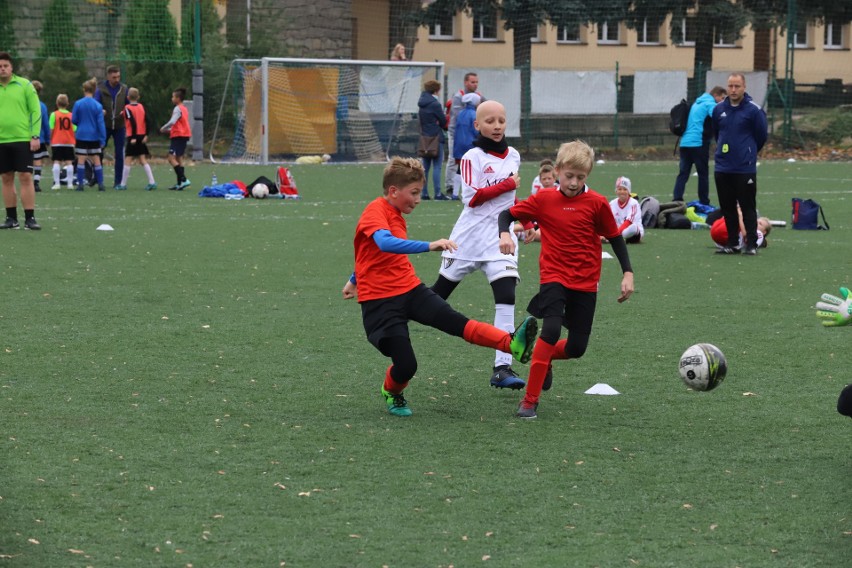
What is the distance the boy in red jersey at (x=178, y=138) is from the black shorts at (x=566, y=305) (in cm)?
1789

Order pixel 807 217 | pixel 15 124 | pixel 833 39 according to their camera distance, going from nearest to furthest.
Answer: pixel 15 124
pixel 807 217
pixel 833 39

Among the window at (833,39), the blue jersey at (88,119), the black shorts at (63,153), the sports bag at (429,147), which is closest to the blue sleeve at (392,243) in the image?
the sports bag at (429,147)

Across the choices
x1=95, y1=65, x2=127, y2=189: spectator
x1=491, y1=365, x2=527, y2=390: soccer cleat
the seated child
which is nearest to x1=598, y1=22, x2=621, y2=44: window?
x1=95, y1=65, x2=127, y2=189: spectator

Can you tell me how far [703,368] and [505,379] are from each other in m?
1.28

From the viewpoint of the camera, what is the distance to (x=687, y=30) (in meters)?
44.2

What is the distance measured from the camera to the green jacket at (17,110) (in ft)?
50.2

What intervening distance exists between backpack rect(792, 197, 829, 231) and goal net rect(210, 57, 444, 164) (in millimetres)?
16349

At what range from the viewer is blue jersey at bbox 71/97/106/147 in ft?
76.5

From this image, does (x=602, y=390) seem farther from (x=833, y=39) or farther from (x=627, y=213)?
(x=833, y=39)

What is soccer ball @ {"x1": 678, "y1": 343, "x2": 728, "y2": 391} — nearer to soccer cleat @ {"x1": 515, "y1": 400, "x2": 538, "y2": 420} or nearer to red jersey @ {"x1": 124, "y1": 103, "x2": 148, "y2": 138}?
soccer cleat @ {"x1": 515, "y1": 400, "x2": 538, "y2": 420}

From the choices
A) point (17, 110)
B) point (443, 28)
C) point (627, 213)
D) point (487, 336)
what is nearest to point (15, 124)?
point (17, 110)

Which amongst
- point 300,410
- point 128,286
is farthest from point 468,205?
point 128,286

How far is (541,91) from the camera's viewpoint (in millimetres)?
37875

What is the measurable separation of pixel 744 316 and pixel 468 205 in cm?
355
